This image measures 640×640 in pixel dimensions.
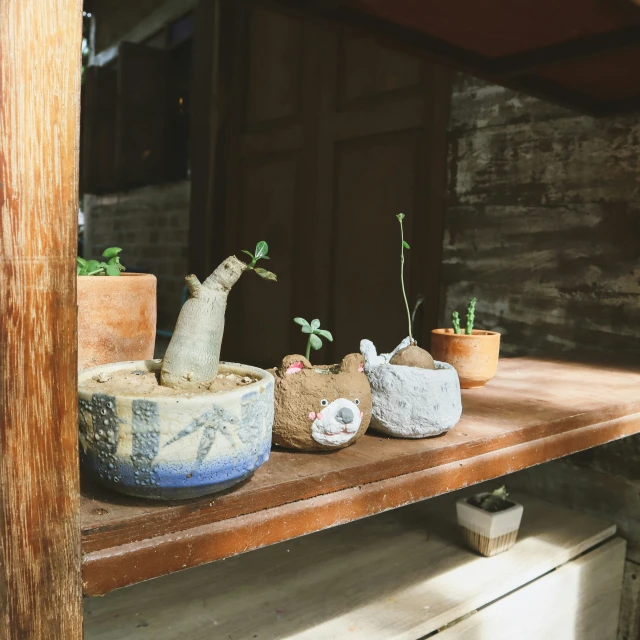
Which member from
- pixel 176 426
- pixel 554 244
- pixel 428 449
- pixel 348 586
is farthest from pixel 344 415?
pixel 554 244

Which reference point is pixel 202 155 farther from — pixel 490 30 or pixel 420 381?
pixel 420 381

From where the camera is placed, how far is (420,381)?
90cm

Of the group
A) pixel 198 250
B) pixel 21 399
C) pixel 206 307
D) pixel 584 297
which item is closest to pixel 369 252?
pixel 584 297

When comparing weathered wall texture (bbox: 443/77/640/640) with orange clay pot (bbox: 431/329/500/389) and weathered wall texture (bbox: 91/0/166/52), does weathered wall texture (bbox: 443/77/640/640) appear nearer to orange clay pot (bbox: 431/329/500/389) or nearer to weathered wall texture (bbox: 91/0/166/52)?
orange clay pot (bbox: 431/329/500/389)

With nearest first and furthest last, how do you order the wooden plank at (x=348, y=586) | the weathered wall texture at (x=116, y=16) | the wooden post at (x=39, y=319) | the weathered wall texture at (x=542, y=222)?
1. the wooden post at (x=39, y=319)
2. the wooden plank at (x=348, y=586)
3. the weathered wall texture at (x=542, y=222)
4. the weathered wall texture at (x=116, y=16)

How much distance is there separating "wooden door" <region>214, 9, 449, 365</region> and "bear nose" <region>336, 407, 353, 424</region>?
4.54 feet

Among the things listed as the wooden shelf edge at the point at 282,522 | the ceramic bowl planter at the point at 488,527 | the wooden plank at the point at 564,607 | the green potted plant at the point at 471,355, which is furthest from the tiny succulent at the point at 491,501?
the wooden shelf edge at the point at 282,522

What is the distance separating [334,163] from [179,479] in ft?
7.18

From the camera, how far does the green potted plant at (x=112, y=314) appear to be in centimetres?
85

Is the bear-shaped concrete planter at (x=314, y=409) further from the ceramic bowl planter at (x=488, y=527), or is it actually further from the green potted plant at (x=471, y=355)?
the ceramic bowl planter at (x=488, y=527)

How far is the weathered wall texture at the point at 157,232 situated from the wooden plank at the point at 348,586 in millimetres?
2238

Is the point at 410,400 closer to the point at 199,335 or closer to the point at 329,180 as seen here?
the point at 199,335

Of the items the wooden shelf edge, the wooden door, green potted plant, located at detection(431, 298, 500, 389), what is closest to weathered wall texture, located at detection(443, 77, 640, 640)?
the wooden door

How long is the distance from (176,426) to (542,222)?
1.52 meters
